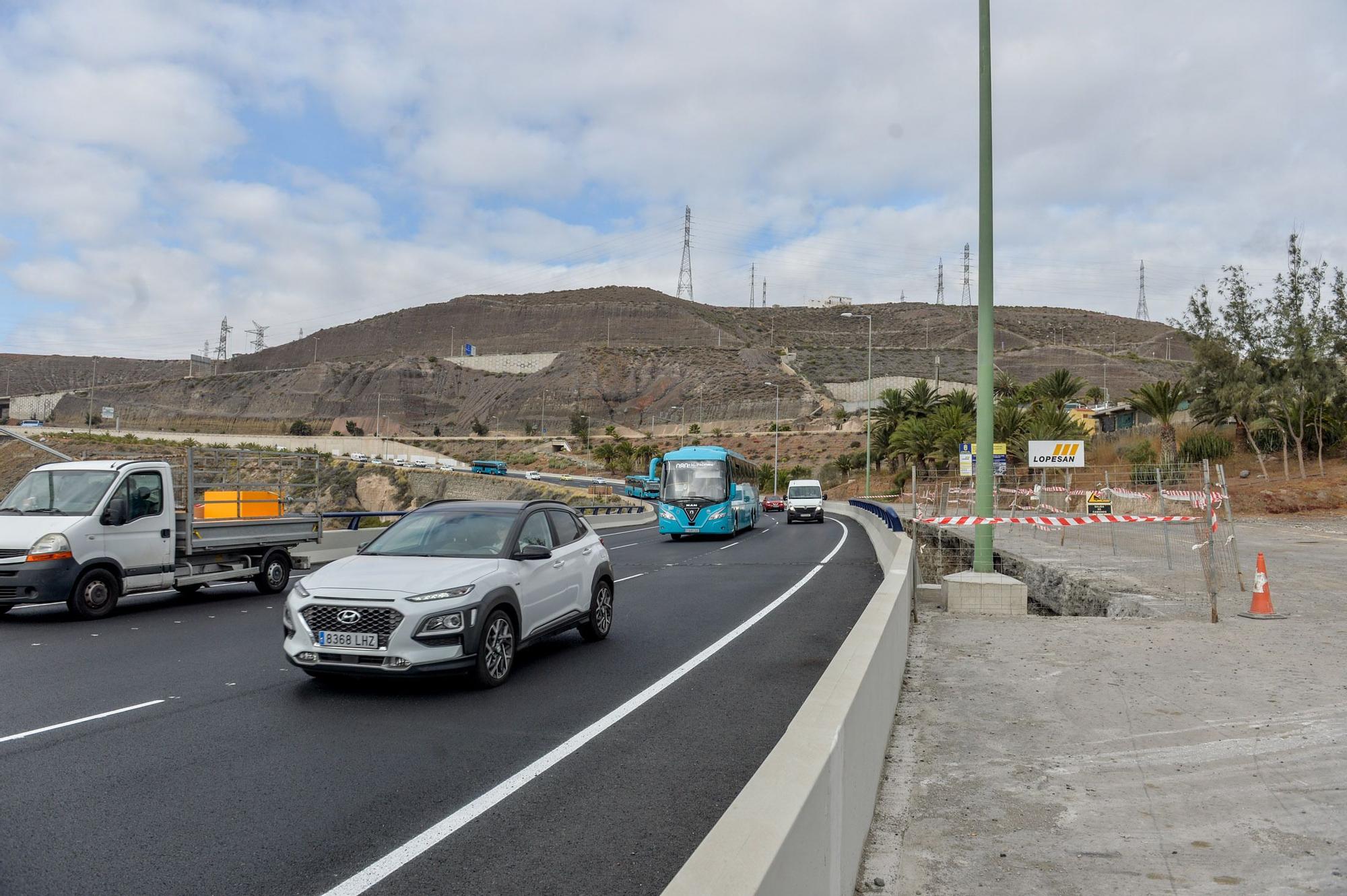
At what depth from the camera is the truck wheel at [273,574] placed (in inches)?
625

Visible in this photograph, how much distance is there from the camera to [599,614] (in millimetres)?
11023

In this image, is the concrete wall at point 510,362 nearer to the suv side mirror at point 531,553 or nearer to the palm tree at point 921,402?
the palm tree at point 921,402

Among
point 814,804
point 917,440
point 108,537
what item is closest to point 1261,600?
point 814,804

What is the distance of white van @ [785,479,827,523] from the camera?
4778 cm

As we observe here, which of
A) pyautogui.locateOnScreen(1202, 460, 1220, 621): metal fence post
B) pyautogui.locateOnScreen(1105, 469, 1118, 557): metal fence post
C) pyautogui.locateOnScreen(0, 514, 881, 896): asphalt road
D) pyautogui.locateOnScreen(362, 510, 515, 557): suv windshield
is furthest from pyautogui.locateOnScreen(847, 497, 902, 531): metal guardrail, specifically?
pyautogui.locateOnScreen(362, 510, 515, 557): suv windshield

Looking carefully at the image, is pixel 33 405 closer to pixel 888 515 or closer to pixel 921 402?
pixel 921 402

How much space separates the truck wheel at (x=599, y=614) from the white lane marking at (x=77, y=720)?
433 cm

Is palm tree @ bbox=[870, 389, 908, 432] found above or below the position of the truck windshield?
above

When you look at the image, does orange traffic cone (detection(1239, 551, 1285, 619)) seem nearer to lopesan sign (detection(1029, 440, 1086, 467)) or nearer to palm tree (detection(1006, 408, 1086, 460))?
lopesan sign (detection(1029, 440, 1086, 467))

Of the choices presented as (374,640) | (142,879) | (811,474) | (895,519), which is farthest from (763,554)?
(811,474)

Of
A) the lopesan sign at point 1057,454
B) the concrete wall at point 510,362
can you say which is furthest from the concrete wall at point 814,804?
the concrete wall at point 510,362

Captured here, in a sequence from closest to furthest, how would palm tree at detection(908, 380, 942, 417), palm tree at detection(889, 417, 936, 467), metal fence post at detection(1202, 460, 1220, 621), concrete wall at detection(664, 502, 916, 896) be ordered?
concrete wall at detection(664, 502, 916, 896)
metal fence post at detection(1202, 460, 1220, 621)
palm tree at detection(889, 417, 936, 467)
palm tree at detection(908, 380, 942, 417)

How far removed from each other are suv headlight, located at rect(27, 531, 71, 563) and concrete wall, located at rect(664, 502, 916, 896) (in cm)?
1055

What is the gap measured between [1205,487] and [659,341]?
14835cm
